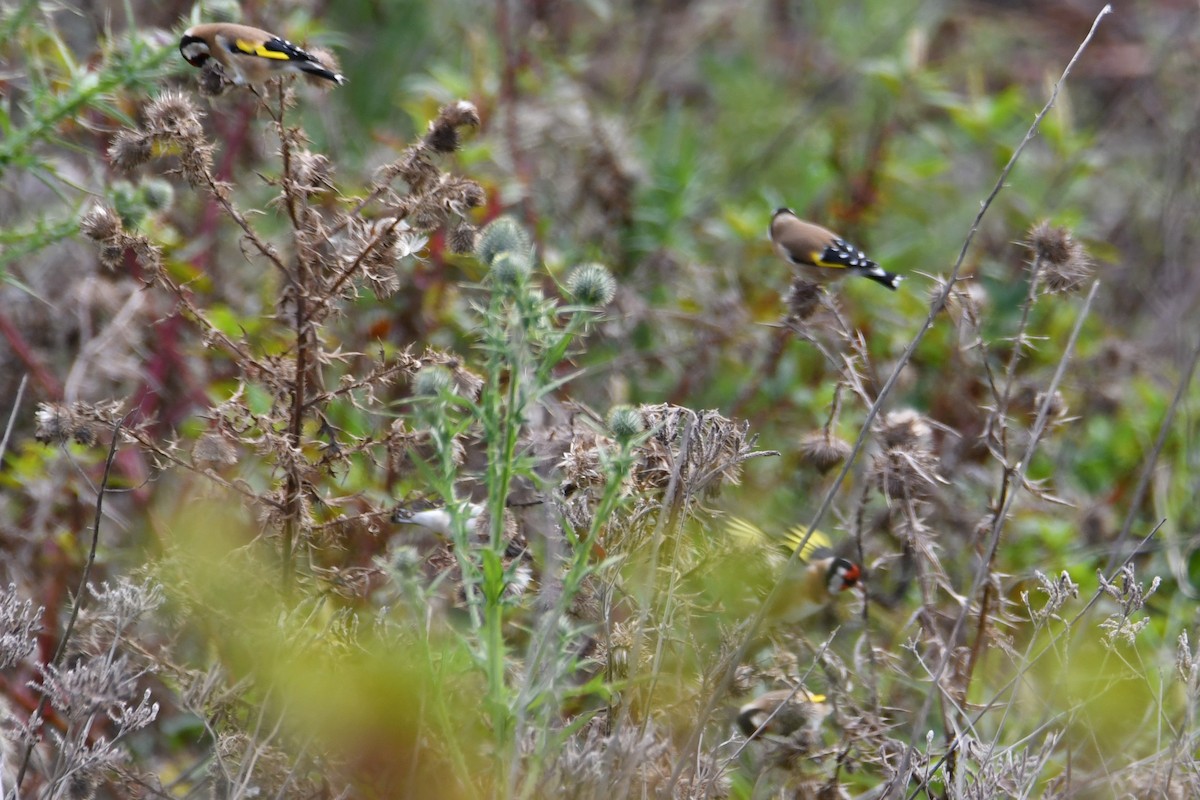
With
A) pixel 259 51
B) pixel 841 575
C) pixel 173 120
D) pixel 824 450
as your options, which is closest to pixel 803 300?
pixel 824 450

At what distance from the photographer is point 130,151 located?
6.79 ft

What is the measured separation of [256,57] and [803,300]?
116cm

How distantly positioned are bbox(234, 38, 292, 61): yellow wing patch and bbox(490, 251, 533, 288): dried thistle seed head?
77 centimetres

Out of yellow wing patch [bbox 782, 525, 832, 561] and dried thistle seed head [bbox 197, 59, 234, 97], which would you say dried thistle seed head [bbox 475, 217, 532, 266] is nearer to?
dried thistle seed head [bbox 197, 59, 234, 97]

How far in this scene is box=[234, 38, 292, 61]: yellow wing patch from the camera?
7.18 ft

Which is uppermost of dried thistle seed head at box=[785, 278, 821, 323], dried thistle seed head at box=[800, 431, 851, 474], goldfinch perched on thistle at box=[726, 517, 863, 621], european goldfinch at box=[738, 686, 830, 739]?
dried thistle seed head at box=[785, 278, 821, 323]

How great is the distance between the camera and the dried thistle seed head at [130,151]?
205cm

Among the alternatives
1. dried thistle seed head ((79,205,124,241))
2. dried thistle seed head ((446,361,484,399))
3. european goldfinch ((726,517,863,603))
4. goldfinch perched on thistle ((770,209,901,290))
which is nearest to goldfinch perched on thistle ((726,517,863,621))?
european goldfinch ((726,517,863,603))

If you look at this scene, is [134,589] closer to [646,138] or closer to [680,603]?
[680,603]

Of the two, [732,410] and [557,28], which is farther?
[557,28]

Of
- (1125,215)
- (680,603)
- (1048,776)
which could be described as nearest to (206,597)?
(680,603)

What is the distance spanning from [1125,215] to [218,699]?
4.85 metres

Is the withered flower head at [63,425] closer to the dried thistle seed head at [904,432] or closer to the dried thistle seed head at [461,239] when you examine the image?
the dried thistle seed head at [461,239]

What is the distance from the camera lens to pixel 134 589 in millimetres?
2020
